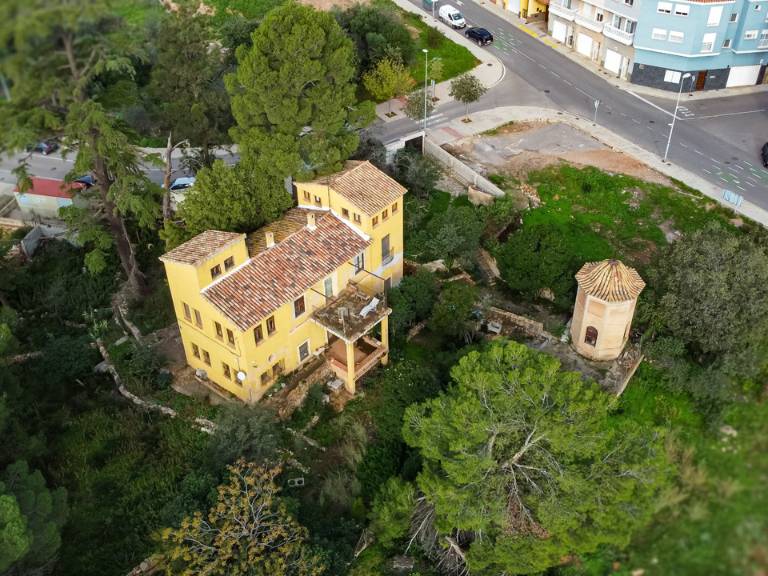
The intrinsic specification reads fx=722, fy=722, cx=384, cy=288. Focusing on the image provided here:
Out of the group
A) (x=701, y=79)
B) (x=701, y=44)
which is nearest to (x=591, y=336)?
(x=701, y=44)

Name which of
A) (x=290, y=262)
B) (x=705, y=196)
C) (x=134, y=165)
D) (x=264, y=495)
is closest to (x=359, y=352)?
(x=290, y=262)

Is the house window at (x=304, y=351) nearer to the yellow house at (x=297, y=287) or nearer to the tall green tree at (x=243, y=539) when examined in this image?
the yellow house at (x=297, y=287)

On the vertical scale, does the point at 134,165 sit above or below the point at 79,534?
above

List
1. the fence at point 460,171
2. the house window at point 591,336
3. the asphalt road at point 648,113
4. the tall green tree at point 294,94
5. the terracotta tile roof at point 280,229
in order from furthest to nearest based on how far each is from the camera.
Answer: the asphalt road at point 648,113 < the fence at point 460,171 < the tall green tree at point 294,94 < the house window at point 591,336 < the terracotta tile roof at point 280,229

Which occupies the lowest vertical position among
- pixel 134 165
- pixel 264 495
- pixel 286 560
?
pixel 286 560

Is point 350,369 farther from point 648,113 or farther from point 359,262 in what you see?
point 648,113

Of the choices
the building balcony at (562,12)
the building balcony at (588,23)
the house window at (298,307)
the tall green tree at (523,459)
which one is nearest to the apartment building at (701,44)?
the building balcony at (588,23)

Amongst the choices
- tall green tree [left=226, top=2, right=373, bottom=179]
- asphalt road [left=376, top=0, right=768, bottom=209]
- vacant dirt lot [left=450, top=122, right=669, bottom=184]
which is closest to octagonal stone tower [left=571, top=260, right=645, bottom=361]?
tall green tree [left=226, top=2, right=373, bottom=179]

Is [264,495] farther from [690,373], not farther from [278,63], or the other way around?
[278,63]
